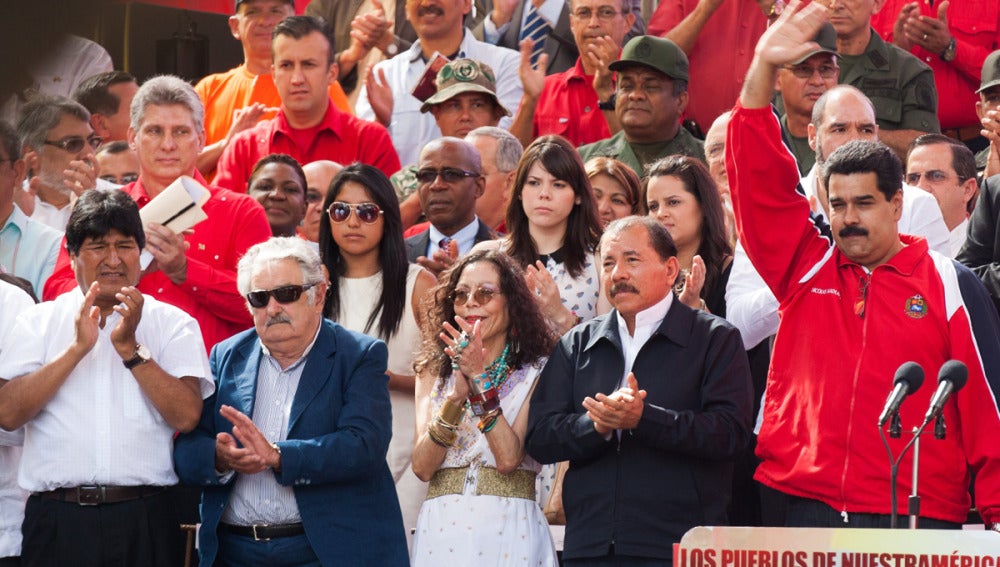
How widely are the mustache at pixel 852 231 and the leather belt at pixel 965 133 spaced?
455 cm

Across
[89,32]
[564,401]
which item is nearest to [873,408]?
[564,401]

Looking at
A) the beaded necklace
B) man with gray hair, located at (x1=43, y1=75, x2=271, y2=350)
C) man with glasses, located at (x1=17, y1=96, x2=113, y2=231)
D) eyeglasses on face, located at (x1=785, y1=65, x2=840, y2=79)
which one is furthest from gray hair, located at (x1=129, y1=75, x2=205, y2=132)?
eyeglasses on face, located at (x1=785, y1=65, x2=840, y2=79)

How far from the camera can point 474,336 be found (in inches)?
190

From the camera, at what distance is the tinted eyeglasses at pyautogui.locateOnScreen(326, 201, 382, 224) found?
19.3ft

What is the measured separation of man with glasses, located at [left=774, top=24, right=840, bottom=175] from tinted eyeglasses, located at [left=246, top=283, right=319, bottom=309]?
372cm

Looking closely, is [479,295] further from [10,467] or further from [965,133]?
[965,133]

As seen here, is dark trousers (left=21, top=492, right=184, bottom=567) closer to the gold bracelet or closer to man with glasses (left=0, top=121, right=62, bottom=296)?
the gold bracelet

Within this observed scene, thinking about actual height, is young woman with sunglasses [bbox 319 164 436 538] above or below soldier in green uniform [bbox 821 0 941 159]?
below

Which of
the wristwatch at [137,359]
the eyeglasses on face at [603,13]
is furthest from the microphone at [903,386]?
the eyeglasses on face at [603,13]

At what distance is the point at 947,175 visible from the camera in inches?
262

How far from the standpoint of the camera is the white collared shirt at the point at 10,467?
16.0 feet

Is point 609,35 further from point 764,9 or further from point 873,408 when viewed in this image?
point 873,408

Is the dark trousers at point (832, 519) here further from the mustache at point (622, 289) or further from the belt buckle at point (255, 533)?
the belt buckle at point (255, 533)

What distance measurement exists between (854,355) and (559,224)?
72.4 inches
